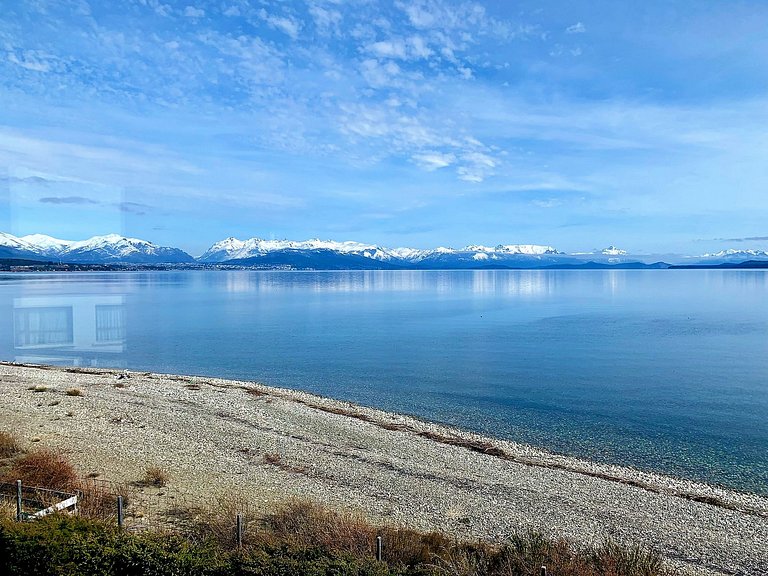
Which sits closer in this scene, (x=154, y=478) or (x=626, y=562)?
(x=626, y=562)

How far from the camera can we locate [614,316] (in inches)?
2911

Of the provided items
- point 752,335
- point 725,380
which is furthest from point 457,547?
point 752,335

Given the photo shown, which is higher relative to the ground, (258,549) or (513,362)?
(258,549)

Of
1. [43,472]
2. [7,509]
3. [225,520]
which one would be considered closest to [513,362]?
[225,520]

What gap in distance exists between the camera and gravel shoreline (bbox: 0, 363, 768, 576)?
45.2 feet

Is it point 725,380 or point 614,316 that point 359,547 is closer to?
point 725,380

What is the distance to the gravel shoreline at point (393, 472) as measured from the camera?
13.8m

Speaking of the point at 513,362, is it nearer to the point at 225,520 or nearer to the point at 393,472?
the point at 393,472

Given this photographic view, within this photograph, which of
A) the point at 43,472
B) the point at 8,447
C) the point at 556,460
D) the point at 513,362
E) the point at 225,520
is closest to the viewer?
the point at 225,520

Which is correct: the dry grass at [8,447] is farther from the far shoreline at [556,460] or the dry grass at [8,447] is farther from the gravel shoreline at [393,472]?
the far shoreline at [556,460]

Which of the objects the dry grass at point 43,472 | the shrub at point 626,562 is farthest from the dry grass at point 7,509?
the shrub at point 626,562

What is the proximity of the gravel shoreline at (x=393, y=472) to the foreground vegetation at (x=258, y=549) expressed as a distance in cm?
158

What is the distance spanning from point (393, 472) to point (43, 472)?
33.4ft

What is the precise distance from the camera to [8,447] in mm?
16594
